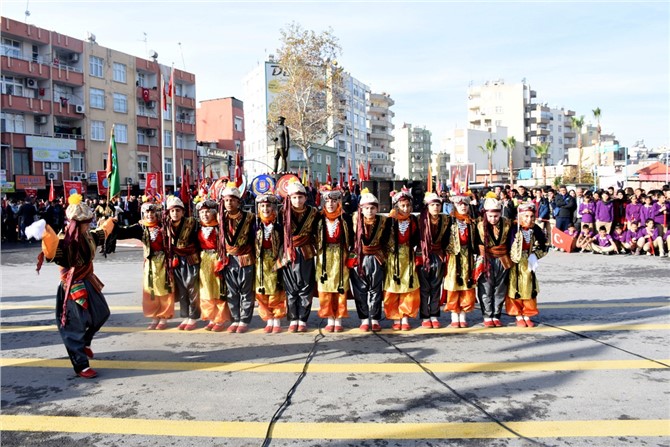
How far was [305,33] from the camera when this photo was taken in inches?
1173

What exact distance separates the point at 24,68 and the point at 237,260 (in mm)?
29768

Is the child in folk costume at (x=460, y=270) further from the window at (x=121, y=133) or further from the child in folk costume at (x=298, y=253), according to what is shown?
the window at (x=121, y=133)

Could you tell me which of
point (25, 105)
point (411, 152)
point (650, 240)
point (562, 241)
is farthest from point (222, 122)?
point (411, 152)

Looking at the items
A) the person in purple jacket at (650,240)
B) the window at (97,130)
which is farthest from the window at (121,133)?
the person in purple jacket at (650,240)

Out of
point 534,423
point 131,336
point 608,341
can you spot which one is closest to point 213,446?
point 534,423

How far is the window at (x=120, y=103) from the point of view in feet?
118

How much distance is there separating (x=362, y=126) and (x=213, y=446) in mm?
68642

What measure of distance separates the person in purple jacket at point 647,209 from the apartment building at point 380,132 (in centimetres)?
6166

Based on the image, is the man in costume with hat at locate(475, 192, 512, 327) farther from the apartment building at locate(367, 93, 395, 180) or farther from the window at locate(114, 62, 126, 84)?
the apartment building at locate(367, 93, 395, 180)

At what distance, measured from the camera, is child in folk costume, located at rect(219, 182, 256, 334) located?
6195mm

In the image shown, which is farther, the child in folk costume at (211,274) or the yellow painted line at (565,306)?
the yellow painted line at (565,306)

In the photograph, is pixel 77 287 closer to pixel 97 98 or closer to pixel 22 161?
pixel 22 161

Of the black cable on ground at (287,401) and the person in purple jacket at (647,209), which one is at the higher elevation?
the person in purple jacket at (647,209)

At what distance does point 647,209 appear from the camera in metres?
12.7
